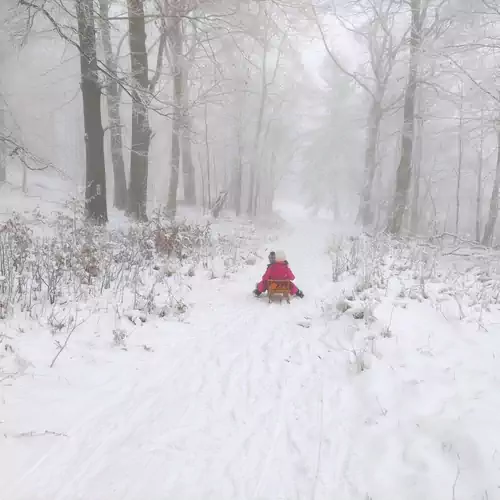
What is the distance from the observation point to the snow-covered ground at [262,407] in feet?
8.03

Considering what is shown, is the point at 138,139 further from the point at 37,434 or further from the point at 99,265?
the point at 37,434

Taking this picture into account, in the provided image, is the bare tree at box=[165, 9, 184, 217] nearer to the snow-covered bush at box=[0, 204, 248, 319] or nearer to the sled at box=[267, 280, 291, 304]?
the snow-covered bush at box=[0, 204, 248, 319]

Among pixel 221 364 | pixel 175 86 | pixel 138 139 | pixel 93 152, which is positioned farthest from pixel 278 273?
pixel 175 86

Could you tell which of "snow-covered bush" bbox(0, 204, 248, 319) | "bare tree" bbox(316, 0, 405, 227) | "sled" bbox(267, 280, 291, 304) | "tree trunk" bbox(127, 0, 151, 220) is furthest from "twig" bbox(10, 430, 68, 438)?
"bare tree" bbox(316, 0, 405, 227)

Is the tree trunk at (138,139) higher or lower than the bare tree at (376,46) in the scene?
lower

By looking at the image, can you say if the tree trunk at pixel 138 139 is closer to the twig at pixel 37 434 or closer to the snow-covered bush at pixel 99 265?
the snow-covered bush at pixel 99 265

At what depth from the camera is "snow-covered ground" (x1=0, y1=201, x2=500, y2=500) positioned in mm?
2447

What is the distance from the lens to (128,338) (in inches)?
179

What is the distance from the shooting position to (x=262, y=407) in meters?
3.40

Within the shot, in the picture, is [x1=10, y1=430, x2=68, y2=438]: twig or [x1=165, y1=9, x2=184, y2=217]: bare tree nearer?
[x1=10, y1=430, x2=68, y2=438]: twig

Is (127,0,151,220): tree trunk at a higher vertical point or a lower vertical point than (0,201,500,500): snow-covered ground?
higher

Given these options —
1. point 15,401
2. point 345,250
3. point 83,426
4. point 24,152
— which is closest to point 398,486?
point 83,426

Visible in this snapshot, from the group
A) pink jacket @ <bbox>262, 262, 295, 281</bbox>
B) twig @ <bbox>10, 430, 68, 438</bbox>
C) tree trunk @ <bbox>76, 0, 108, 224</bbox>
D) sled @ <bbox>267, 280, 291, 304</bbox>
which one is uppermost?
tree trunk @ <bbox>76, 0, 108, 224</bbox>

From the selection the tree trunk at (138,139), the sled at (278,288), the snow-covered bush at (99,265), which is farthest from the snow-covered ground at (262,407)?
the tree trunk at (138,139)
